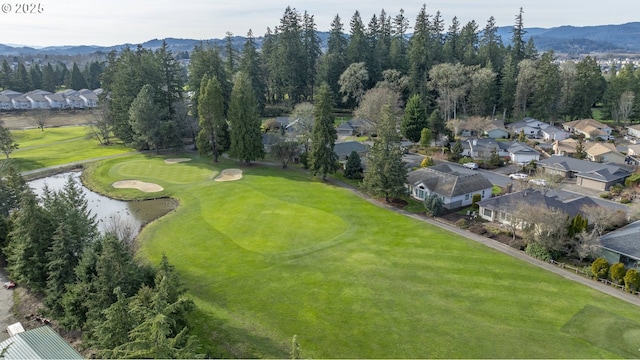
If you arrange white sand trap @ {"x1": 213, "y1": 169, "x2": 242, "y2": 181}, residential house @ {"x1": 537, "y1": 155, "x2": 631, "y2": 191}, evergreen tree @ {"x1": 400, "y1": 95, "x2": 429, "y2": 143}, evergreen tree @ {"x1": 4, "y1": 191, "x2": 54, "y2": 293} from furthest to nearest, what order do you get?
1. evergreen tree @ {"x1": 400, "y1": 95, "x2": 429, "y2": 143}
2. white sand trap @ {"x1": 213, "y1": 169, "x2": 242, "y2": 181}
3. residential house @ {"x1": 537, "y1": 155, "x2": 631, "y2": 191}
4. evergreen tree @ {"x1": 4, "y1": 191, "x2": 54, "y2": 293}

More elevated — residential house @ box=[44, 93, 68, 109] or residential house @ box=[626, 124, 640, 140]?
residential house @ box=[44, 93, 68, 109]

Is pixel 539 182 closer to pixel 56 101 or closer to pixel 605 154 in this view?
pixel 605 154

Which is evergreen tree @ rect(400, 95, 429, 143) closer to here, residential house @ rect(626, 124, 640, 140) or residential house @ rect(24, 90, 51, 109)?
residential house @ rect(626, 124, 640, 140)

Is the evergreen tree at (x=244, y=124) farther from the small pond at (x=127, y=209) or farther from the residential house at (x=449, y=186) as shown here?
the residential house at (x=449, y=186)

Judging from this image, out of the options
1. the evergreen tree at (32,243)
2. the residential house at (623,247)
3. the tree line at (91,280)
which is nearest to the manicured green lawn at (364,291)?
the tree line at (91,280)

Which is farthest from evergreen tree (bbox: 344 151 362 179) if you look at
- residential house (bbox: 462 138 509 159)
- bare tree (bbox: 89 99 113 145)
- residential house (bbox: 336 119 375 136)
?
bare tree (bbox: 89 99 113 145)
